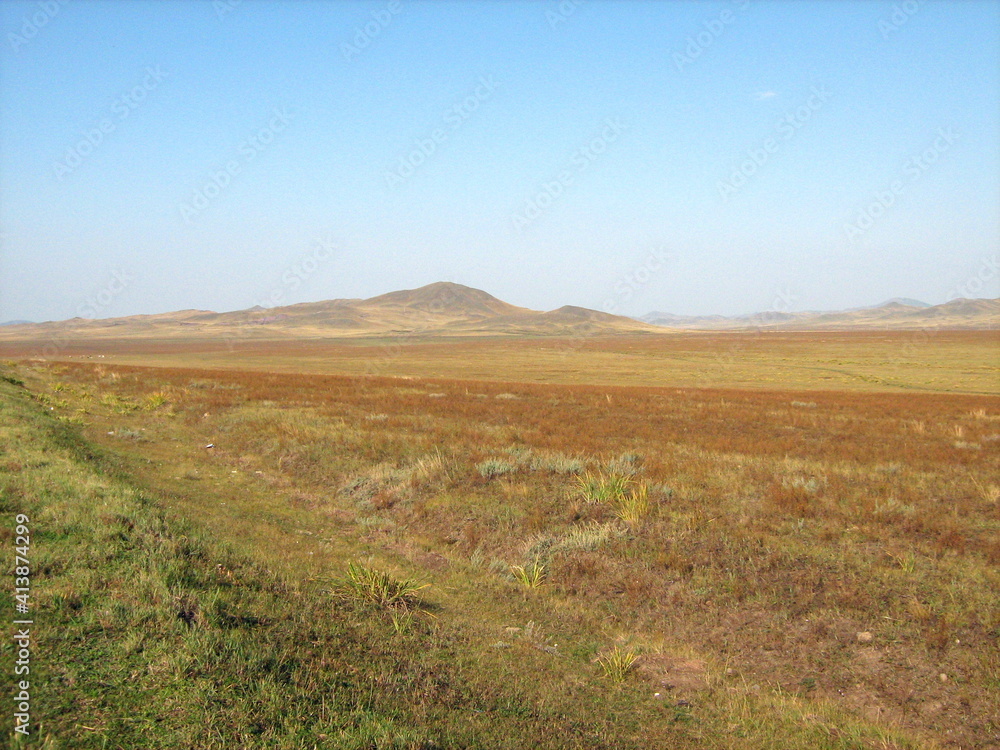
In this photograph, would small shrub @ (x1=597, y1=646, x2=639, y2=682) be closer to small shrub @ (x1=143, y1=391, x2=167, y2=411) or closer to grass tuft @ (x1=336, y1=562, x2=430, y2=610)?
grass tuft @ (x1=336, y1=562, x2=430, y2=610)

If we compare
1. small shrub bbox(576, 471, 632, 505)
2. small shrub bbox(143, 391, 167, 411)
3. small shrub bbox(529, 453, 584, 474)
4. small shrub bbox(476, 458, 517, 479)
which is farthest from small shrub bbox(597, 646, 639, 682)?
small shrub bbox(143, 391, 167, 411)

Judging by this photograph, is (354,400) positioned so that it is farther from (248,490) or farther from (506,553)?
(506,553)

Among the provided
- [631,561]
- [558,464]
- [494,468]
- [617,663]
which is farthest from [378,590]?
[558,464]

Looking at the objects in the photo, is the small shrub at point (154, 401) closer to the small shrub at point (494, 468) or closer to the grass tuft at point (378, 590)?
the small shrub at point (494, 468)

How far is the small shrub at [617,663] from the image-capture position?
20.9 ft

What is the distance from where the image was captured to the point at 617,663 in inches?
257

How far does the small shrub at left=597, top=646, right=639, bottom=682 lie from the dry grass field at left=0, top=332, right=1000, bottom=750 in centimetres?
4

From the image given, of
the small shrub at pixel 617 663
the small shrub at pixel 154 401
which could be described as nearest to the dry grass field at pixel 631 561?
the small shrub at pixel 617 663

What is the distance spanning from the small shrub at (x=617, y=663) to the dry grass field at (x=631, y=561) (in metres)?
0.04

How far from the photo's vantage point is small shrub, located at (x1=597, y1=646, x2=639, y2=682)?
6.38 m

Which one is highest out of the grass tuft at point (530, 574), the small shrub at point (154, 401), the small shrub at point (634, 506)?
the small shrub at point (154, 401)

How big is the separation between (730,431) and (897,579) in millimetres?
11961

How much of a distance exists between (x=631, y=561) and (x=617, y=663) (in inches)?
112

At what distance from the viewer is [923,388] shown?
3875cm
